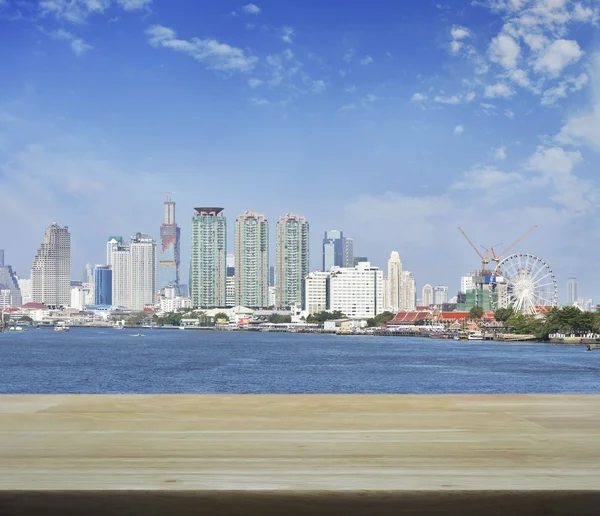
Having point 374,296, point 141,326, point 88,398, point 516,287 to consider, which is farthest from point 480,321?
point 88,398

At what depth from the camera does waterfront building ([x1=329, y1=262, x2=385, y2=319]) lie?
5674 inches

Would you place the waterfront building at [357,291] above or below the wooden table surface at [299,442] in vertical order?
above

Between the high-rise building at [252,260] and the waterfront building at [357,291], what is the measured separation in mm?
25854

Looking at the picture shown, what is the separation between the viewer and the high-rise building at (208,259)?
17025 cm

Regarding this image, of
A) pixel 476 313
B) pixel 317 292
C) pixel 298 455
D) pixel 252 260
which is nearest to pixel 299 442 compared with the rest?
pixel 298 455

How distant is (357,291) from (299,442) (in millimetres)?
142982

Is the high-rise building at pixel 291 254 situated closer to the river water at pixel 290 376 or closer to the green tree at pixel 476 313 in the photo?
the green tree at pixel 476 313

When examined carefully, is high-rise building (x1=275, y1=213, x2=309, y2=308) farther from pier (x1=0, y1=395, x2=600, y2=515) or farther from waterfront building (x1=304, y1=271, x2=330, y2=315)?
pier (x1=0, y1=395, x2=600, y2=515)

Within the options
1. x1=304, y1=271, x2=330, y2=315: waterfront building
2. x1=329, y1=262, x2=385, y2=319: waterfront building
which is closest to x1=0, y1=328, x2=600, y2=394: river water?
x1=329, y1=262, x2=385, y2=319: waterfront building

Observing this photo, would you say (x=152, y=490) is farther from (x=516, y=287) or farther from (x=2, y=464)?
(x=516, y=287)

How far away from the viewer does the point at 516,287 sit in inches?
3708

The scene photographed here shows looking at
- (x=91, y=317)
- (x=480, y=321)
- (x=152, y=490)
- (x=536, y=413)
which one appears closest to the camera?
(x=152, y=490)

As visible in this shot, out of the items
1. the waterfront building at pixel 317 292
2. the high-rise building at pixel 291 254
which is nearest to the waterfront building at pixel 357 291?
the waterfront building at pixel 317 292

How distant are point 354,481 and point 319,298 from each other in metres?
147
